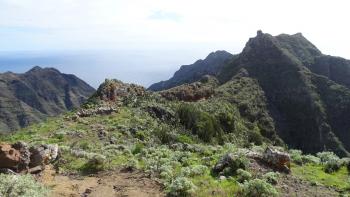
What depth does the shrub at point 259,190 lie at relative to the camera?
18.0 m

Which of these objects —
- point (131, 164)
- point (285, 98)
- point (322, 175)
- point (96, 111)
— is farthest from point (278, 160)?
point (285, 98)

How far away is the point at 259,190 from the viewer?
59.0ft

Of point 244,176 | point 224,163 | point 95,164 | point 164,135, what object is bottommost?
point 164,135

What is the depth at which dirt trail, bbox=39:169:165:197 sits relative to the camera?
1900cm

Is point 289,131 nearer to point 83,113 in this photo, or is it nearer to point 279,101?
point 279,101

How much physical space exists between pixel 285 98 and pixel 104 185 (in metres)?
101

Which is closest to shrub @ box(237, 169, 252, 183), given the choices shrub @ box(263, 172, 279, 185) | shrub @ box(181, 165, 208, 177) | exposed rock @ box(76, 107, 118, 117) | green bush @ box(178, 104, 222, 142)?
shrub @ box(263, 172, 279, 185)

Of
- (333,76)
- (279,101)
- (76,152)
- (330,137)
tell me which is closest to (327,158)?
(76,152)

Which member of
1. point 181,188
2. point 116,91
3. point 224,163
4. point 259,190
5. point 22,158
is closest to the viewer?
point 259,190

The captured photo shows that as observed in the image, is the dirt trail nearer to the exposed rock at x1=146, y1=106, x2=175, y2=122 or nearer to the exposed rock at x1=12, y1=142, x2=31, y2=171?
the exposed rock at x1=12, y1=142, x2=31, y2=171

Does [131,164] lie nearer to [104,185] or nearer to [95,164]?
[95,164]

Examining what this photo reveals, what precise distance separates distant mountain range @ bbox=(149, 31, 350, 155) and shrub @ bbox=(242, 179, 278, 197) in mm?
71879

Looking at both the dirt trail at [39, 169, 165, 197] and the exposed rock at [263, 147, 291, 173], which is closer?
the dirt trail at [39, 169, 165, 197]

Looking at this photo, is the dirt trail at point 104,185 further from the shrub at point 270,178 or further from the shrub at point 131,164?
the shrub at point 270,178
